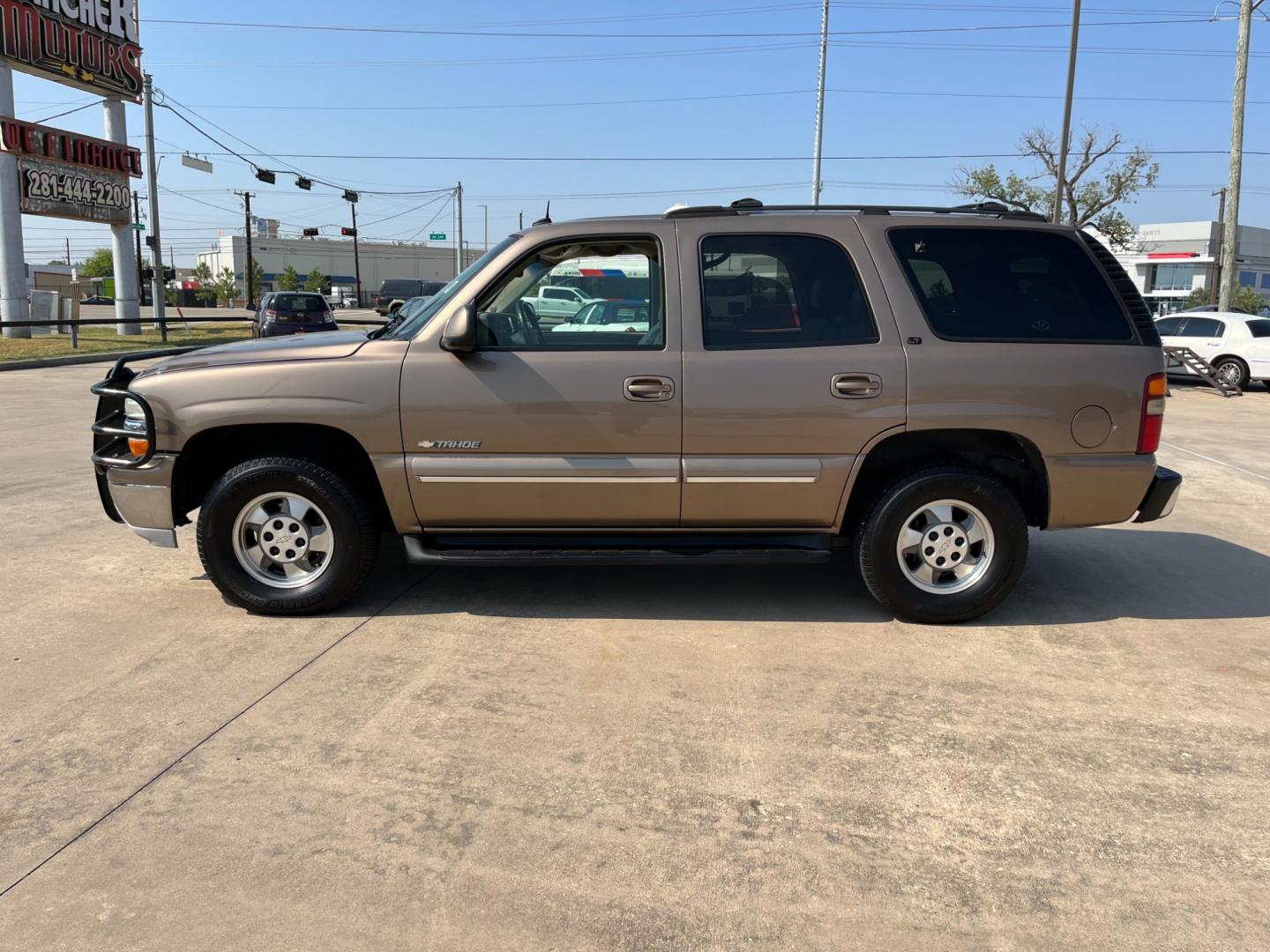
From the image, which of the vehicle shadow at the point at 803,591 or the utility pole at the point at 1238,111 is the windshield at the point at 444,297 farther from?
the utility pole at the point at 1238,111

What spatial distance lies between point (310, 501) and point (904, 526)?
9.47 ft

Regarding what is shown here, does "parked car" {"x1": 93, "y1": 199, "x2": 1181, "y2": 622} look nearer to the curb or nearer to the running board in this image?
the running board

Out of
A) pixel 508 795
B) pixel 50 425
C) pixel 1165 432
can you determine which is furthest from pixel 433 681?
pixel 1165 432

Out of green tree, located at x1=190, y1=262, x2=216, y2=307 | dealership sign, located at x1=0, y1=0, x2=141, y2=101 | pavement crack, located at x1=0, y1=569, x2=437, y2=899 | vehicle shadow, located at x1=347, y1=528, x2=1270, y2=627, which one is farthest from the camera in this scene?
green tree, located at x1=190, y1=262, x2=216, y2=307

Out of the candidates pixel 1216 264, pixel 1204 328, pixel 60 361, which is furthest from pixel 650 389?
pixel 1216 264

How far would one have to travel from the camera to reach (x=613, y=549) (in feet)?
15.5

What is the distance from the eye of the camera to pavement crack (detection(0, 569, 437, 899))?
280cm

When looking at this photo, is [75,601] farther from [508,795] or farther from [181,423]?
[508,795]

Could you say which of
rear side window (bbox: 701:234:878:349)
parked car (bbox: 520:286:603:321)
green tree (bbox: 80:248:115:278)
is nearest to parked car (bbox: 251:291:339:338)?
parked car (bbox: 520:286:603:321)

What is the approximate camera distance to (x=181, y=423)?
4.63 meters

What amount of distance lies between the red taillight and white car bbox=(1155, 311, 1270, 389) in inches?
610

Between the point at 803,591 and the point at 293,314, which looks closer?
the point at 803,591

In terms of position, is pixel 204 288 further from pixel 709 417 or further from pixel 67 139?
pixel 709 417

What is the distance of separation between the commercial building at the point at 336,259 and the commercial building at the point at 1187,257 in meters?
65.3
